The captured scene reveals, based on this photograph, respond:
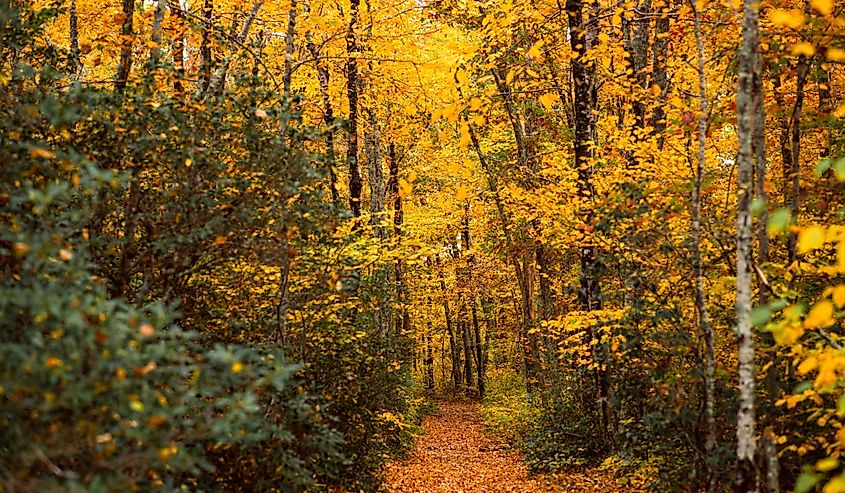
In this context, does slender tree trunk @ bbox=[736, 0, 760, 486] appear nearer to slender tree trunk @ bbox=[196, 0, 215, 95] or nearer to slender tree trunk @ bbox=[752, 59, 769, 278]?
slender tree trunk @ bbox=[752, 59, 769, 278]

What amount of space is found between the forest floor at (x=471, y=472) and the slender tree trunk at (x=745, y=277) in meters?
4.09

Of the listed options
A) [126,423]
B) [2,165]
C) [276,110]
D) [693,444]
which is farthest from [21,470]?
[693,444]

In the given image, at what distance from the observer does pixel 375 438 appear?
360 inches

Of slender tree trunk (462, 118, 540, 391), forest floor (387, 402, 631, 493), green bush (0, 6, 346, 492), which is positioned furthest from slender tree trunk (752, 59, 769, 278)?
slender tree trunk (462, 118, 540, 391)

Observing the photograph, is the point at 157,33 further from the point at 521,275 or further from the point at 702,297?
the point at 521,275

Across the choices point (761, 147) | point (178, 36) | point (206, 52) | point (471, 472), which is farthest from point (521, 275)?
point (761, 147)

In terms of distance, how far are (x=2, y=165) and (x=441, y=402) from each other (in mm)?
24487

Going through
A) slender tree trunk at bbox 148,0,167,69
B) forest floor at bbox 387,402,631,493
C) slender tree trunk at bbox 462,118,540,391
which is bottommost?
A: forest floor at bbox 387,402,631,493

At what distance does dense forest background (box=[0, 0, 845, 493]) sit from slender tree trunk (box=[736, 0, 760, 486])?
16 millimetres

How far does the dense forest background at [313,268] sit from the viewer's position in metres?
2.92

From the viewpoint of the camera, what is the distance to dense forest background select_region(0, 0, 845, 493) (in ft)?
9.57

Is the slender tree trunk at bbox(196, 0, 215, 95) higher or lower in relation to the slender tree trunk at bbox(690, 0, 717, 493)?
higher

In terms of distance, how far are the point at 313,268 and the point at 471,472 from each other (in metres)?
6.78

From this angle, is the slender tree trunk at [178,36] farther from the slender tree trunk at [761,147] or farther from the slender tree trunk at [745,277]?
the slender tree trunk at [761,147]
